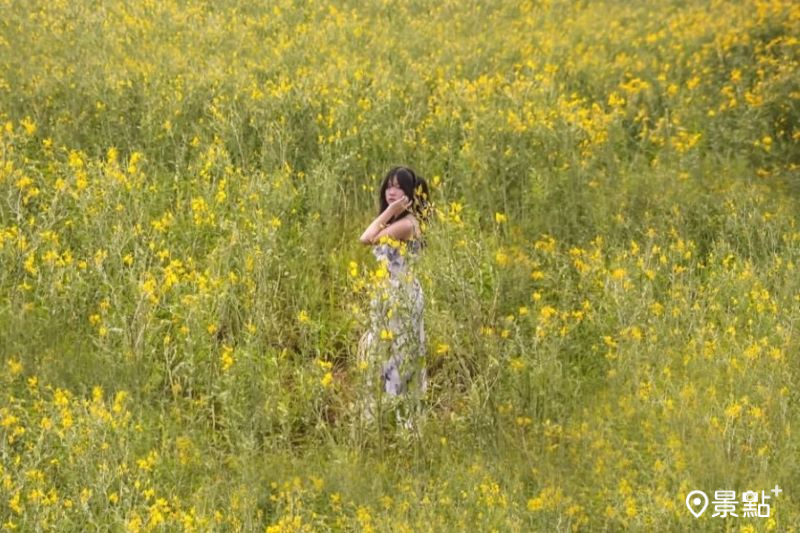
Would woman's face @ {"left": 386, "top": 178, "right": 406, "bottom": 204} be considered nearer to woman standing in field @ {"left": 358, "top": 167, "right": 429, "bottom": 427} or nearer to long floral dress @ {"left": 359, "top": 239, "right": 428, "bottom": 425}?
woman standing in field @ {"left": 358, "top": 167, "right": 429, "bottom": 427}

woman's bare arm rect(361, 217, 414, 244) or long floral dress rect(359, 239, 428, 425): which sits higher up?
woman's bare arm rect(361, 217, 414, 244)

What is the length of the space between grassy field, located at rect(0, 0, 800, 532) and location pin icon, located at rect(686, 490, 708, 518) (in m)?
0.06

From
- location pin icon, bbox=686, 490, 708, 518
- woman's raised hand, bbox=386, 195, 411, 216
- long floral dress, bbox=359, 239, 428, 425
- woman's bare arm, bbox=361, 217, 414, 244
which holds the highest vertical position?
woman's raised hand, bbox=386, 195, 411, 216

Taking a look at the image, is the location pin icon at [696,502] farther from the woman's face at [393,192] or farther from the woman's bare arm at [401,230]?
the woman's face at [393,192]

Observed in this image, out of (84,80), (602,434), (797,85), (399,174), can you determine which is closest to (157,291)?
(399,174)

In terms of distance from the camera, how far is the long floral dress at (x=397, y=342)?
5.97 metres

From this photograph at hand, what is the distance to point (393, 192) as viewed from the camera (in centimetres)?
709

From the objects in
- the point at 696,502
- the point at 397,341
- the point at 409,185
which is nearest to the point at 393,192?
the point at 409,185

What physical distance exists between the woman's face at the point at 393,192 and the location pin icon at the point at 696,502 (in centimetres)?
282

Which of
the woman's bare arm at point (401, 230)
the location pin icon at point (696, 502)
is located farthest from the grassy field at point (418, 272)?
the woman's bare arm at point (401, 230)

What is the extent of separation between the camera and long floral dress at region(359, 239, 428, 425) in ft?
→ 19.6

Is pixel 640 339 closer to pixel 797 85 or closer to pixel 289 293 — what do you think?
pixel 289 293

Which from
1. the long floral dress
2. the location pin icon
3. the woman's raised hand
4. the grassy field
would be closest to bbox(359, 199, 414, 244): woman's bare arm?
the woman's raised hand

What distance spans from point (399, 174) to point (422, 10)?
6.94 m
